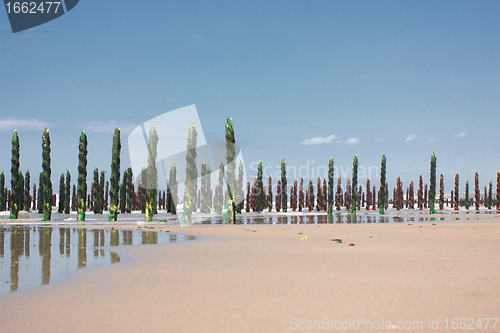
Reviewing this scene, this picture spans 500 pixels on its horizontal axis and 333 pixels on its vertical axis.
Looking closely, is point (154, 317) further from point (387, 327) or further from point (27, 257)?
point (27, 257)

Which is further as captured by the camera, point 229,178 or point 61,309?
point 229,178

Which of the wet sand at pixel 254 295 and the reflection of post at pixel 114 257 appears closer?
the wet sand at pixel 254 295

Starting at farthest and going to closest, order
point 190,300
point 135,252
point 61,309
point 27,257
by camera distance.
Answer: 1. point 135,252
2. point 27,257
3. point 190,300
4. point 61,309

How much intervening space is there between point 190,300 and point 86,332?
1607 millimetres

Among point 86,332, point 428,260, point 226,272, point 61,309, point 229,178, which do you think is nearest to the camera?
point 86,332

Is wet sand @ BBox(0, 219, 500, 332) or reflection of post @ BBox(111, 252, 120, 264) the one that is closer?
wet sand @ BBox(0, 219, 500, 332)

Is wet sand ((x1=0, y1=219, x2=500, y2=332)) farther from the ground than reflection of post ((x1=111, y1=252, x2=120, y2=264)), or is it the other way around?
wet sand ((x1=0, y1=219, x2=500, y2=332))

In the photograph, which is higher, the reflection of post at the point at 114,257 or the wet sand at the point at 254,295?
the wet sand at the point at 254,295

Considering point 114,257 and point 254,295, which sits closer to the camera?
point 254,295

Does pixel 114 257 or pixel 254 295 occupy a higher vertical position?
pixel 254 295

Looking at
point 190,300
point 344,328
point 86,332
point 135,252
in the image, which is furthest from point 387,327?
point 135,252

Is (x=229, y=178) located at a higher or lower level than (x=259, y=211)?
higher

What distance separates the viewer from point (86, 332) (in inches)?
164

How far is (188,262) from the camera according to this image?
361 inches
